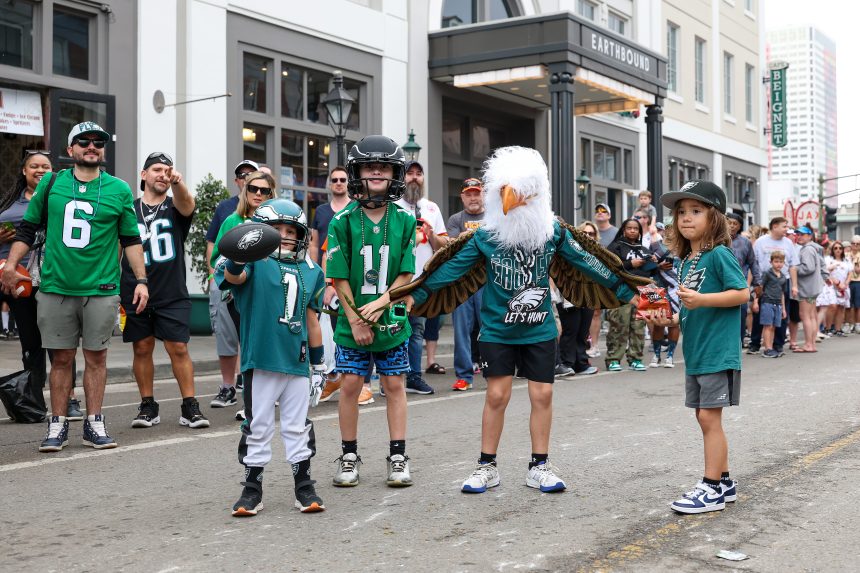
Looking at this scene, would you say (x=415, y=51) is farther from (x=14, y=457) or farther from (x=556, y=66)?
(x=14, y=457)

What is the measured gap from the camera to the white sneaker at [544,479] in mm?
4953

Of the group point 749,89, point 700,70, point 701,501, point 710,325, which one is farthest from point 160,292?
point 749,89

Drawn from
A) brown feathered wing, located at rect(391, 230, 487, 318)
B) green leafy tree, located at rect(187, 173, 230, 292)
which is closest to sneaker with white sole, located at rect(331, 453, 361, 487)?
brown feathered wing, located at rect(391, 230, 487, 318)

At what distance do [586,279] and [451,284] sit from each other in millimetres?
772

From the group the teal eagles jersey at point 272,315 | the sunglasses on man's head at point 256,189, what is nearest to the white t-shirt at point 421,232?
the sunglasses on man's head at point 256,189

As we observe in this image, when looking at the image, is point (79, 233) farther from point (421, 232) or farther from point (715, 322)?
point (715, 322)

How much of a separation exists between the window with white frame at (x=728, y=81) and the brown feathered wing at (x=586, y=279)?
30411 millimetres

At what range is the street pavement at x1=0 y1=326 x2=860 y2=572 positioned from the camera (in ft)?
12.8

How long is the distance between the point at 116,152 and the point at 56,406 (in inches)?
334

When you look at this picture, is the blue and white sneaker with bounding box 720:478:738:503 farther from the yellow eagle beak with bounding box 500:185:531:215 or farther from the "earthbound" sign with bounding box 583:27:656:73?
the "earthbound" sign with bounding box 583:27:656:73

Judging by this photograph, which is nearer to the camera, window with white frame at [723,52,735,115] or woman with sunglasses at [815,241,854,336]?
woman with sunglasses at [815,241,854,336]

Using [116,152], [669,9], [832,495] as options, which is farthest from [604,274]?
[669,9]

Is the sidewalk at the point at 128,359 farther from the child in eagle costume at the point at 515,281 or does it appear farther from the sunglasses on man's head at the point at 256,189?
the child in eagle costume at the point at 515,281

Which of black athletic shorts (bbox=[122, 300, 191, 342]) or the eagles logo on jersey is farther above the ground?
the eagles logo on jersey
